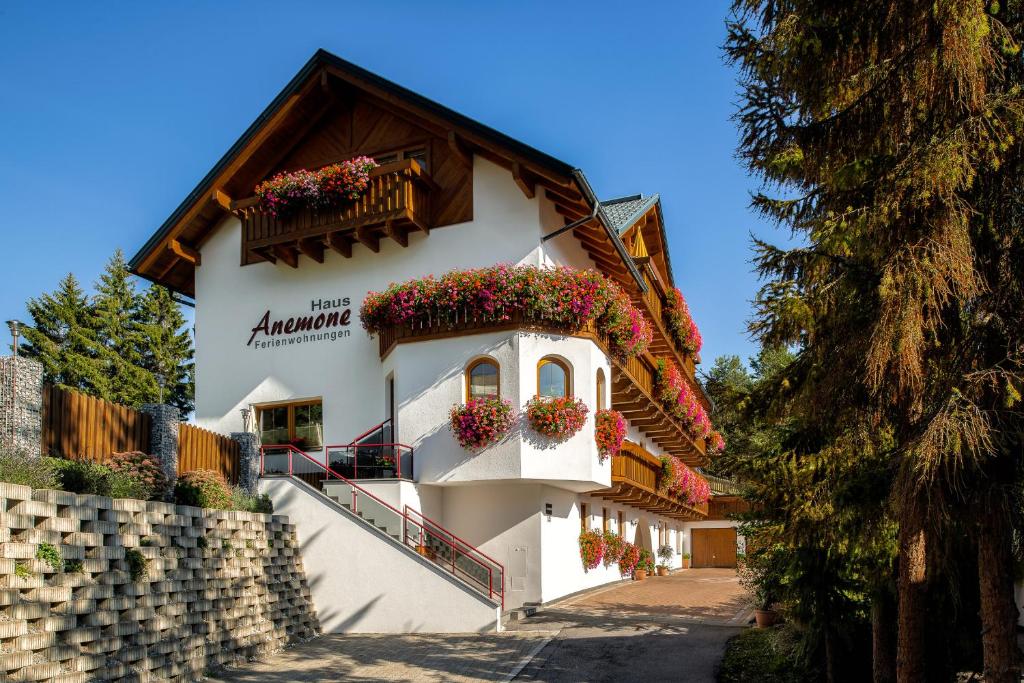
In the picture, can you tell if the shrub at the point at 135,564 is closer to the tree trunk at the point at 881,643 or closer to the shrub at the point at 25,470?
the shrub at the point at 25,470

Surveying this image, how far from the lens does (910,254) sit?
7.80 m

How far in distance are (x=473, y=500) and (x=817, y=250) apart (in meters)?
13.5

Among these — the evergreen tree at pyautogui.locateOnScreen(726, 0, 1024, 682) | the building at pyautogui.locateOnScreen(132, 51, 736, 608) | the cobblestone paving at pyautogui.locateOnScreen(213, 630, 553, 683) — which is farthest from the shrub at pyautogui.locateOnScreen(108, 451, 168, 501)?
the evergreen tree at pyautogui.locateOnScreen(726, 0, 1024, 682)

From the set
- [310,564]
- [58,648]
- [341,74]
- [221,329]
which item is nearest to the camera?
[58,648]

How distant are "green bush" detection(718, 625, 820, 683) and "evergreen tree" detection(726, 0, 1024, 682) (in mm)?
4688

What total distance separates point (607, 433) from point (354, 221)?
7.82m

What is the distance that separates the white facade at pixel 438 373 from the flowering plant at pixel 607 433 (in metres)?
0.31

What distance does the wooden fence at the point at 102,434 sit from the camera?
1462 cm

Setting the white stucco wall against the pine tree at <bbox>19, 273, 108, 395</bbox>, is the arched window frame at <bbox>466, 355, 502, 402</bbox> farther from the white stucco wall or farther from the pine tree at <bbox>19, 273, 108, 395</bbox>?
the pine tree at <bbox>19, 273, 108, 395</bbox>

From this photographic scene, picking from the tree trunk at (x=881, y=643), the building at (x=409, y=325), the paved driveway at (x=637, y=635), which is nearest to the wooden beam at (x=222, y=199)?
the building at (x=409, y=325)

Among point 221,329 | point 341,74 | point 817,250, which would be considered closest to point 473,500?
point 221,329

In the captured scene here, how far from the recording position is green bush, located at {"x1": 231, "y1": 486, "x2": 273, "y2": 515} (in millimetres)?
17297

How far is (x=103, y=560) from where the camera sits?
39.1ft

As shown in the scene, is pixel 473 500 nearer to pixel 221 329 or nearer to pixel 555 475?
pixel 555 475
